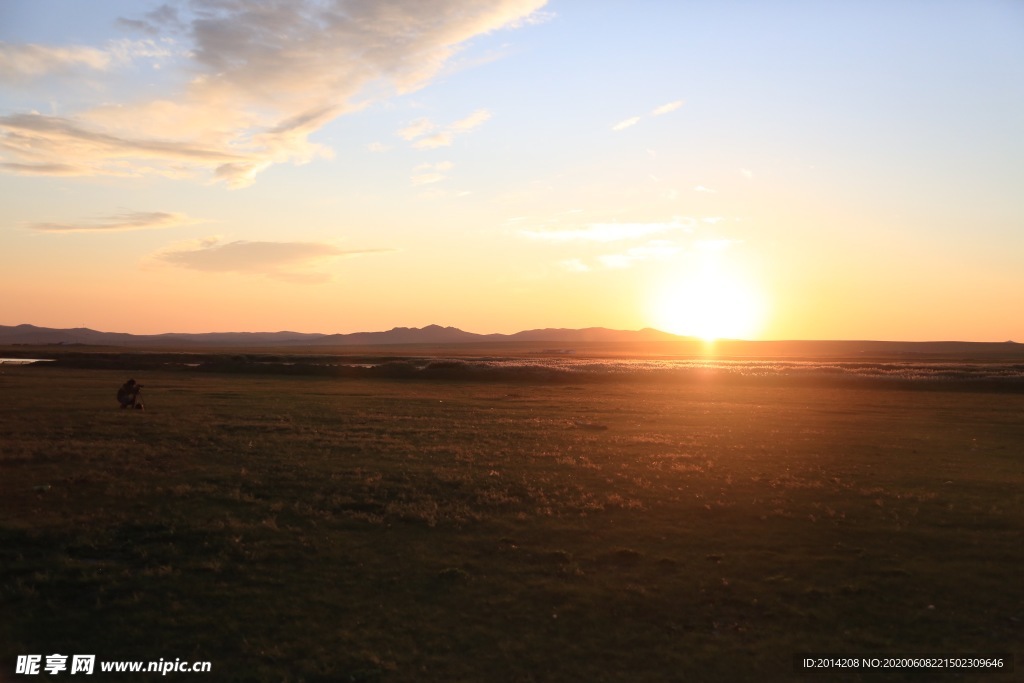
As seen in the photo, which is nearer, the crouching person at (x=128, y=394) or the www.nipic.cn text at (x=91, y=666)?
the www.nipic.cn text at (x=91, y=666)

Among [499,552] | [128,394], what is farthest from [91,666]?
[128,394]

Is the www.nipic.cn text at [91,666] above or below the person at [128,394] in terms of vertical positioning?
below

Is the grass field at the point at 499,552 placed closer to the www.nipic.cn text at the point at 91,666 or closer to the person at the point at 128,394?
the www.nipic.cn text at the point at 91,666

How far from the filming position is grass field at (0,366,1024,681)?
9.98 m

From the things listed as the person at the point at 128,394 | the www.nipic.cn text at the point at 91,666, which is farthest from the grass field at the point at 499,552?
the person at the point at 128,394

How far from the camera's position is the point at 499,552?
1381 centimetres

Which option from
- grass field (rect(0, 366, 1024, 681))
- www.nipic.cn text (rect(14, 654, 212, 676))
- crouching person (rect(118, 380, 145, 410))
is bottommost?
www.nipic.cn text (rect(14, 654, 212, 676))

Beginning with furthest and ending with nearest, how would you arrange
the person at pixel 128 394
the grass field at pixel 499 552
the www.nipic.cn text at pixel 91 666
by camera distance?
the person at pixel 128 394 → the grass field at pixel 499 552 → the www.nipic.cn text at pixel 91 666

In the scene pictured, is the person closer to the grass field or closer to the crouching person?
the crouching person

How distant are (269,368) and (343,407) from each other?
3861 cm

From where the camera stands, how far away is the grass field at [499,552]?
9.98 metres

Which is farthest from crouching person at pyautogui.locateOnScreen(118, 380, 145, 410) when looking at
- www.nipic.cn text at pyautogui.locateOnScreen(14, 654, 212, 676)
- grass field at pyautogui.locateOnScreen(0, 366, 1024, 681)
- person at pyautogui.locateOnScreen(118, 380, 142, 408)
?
www.nipic.cn text at pyautogui.locateOnScreen(14, 654, 212, 676)

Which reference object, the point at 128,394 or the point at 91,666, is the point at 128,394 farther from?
the point at 91,666

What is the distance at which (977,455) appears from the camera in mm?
25766
